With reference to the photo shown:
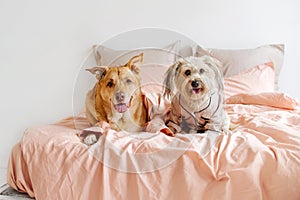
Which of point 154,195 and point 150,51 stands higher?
point 150,51

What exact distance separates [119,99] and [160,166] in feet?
1.29

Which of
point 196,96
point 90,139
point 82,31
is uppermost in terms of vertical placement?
point 82,31

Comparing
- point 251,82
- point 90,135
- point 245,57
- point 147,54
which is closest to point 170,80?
point 90,135

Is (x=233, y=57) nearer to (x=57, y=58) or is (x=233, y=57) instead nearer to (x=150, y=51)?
(x=150, y=51)

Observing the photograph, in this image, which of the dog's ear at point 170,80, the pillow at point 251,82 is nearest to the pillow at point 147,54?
the pillow at point 251,82

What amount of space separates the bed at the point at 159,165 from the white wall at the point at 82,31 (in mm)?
1284

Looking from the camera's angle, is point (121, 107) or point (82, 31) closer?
point (121, 107)

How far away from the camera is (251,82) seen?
2.22 m

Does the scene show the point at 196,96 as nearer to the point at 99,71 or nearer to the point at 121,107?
the point at 121,107

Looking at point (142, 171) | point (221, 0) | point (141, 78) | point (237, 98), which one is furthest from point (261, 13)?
point (142, 171)

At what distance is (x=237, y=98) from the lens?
6.74 feet

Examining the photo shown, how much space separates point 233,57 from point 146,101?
1.12m

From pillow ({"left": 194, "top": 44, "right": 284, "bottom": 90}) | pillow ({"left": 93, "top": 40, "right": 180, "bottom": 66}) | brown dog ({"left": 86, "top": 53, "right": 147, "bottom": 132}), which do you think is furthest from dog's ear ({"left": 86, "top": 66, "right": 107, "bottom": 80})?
pillow ({"left": 194, "top": 44, "right": 284, "bottom": 90})

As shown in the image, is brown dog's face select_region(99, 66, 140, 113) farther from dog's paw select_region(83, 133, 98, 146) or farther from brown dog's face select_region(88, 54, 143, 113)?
dog's paw select_region(83, 133, 98, 146)
